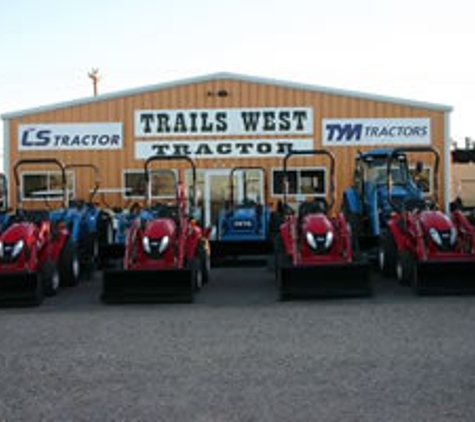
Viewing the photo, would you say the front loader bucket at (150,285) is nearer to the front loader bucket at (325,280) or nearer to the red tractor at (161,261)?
the red tractor at (161,261)

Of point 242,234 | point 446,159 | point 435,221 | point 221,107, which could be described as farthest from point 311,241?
point 446,159

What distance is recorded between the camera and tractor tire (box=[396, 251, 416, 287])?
37.2 ft

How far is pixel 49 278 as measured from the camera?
11.5 meters

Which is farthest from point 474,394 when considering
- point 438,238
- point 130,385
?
point 438,238

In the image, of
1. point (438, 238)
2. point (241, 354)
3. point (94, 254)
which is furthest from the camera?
point (94, 254)

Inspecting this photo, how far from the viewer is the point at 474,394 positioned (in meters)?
5.54

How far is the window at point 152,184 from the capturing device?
2094cm

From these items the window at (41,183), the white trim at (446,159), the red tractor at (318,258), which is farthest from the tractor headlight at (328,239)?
the window at (41,183)

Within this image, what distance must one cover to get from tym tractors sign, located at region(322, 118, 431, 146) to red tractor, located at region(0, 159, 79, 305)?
9651 millimetres

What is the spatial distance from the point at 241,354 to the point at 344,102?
14.8 meters

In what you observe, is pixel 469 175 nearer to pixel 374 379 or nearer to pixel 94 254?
pixel 94 254

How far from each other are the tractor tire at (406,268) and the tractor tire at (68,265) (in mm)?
5013

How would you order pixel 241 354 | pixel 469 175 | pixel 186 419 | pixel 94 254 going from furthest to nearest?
pixel 469 175 < pixel 94 254 < pixel 241 354 < pixel 186 419

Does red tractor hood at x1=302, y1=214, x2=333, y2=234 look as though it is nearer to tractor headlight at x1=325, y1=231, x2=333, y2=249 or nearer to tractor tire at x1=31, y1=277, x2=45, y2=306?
tractor headlight at x1=325, y1=231, x2=333, y2=249
